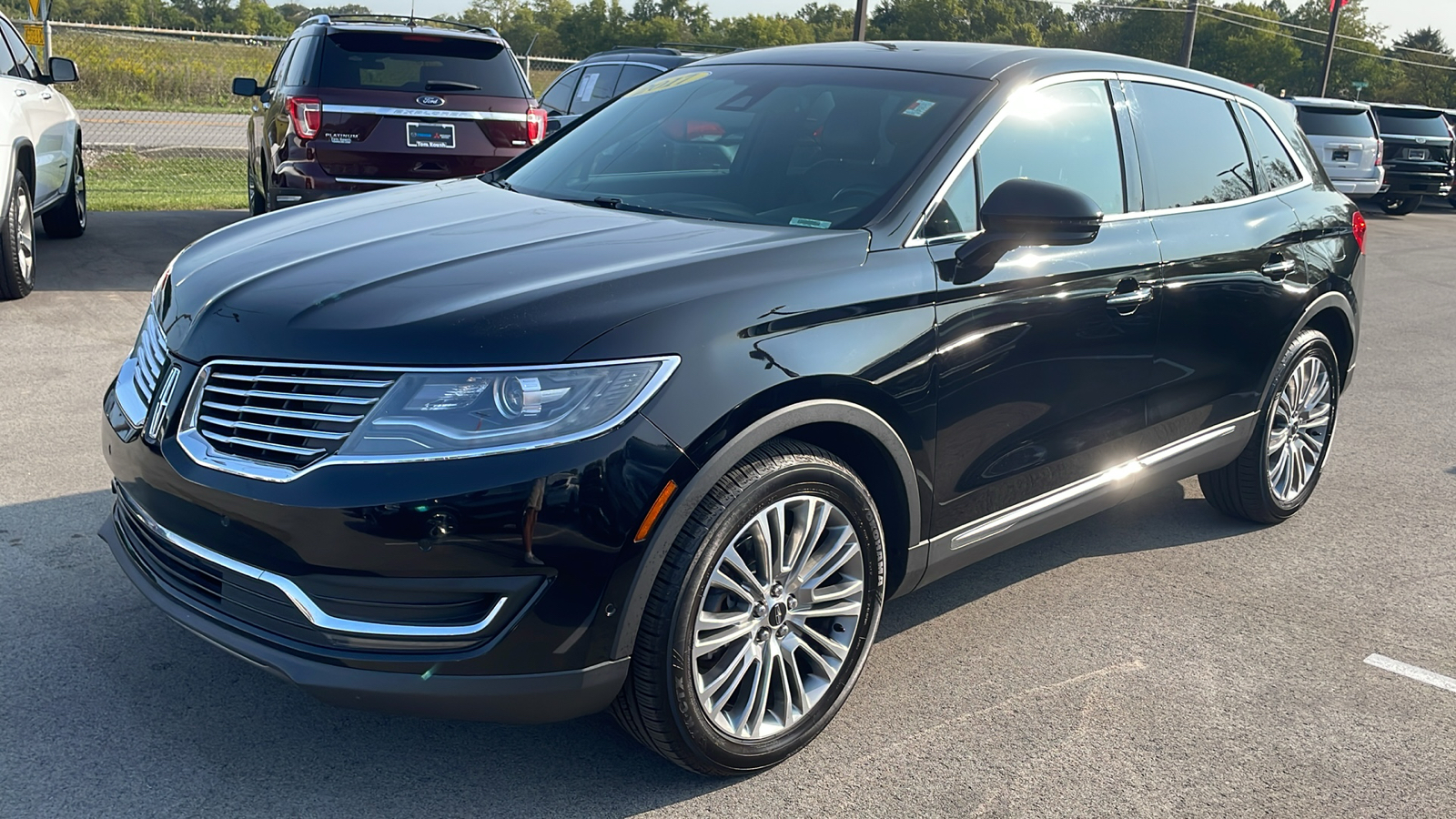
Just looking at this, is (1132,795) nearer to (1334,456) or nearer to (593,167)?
(593,167)

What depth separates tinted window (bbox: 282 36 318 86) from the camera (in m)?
8.62

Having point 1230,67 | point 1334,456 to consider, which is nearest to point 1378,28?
point 1230,67

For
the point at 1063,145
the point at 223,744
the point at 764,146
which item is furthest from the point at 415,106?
the point at 223,744

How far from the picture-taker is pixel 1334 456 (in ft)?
20.5

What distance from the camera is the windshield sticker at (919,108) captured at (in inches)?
147

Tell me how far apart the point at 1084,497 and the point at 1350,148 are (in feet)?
58.2

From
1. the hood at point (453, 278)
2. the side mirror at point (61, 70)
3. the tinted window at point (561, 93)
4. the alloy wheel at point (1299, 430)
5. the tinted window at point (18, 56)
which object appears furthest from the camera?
the tinted window at point (561, 93)

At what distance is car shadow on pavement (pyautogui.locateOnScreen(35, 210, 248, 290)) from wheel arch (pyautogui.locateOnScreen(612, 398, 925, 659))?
22.3ft

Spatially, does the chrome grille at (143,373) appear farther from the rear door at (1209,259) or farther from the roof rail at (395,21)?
the roof rail at (395,21)

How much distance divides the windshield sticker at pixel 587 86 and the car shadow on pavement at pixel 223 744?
10.4 metres

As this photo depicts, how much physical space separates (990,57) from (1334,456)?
11.2 feet

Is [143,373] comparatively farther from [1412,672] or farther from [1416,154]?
[1416,154]

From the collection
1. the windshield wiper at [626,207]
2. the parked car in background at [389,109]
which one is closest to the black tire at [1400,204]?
the parked car in background at [389,109]

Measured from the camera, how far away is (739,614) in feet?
9.77
